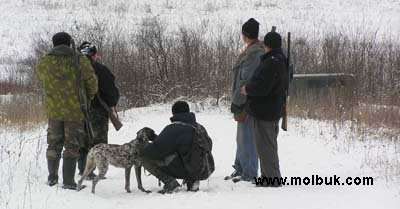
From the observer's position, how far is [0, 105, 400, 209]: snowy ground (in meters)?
5.67

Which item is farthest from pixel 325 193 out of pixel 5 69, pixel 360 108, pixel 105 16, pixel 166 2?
pixel 166 2

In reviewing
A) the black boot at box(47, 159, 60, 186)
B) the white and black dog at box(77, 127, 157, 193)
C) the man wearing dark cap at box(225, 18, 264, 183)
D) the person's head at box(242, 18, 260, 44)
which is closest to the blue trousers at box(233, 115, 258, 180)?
the man wearing dark cap at box(225, 18, 264, 183)

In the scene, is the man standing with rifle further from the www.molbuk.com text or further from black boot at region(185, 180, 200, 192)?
the www.molbuk.com text

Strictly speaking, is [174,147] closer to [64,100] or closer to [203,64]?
[64,100]

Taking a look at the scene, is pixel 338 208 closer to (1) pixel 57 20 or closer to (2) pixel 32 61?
(2) pixel 32 61

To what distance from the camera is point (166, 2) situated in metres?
32.5

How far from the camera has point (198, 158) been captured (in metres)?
6.40

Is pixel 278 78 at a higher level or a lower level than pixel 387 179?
higher

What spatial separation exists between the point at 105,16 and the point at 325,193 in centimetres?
2361

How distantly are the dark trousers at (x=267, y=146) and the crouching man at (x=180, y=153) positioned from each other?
0.64 metres

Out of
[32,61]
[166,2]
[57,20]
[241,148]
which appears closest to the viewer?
[241,148]

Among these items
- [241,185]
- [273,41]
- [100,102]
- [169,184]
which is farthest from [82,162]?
[273,41]

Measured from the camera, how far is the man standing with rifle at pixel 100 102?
23.7ft

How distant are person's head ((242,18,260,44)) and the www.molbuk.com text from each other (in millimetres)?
1788
